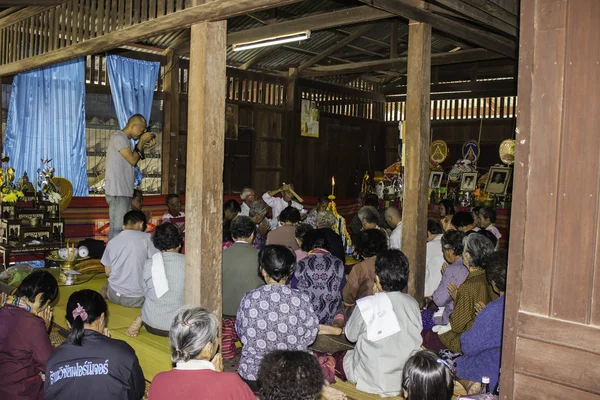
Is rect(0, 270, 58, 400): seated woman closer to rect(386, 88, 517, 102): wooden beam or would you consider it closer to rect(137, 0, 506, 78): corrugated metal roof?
rect(137, 0, 506, 78): corrugated metal roof

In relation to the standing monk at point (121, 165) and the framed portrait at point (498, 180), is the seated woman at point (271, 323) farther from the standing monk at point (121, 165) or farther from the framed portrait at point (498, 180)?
the framed portrait at point (498, 180)

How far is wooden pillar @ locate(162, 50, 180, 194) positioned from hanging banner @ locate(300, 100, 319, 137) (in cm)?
313

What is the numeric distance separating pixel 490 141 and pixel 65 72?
367 inches

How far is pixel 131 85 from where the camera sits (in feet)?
33.3

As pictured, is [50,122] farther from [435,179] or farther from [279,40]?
[435,179]

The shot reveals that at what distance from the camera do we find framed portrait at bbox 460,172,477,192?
38.6ft

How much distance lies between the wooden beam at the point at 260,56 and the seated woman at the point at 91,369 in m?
9.25

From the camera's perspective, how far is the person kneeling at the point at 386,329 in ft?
11.6

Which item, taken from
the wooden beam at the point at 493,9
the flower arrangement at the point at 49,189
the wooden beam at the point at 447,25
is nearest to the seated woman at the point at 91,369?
the wooden beam at the point at 447,25

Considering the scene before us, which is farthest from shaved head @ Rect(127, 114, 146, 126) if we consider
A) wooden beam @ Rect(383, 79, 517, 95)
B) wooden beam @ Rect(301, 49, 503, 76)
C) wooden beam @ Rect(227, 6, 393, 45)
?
wooden beam @ Rect(383, 79, 517, 95)

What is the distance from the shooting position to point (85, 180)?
378 inches

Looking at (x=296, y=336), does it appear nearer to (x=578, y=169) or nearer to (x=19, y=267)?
(x=578, y=169)

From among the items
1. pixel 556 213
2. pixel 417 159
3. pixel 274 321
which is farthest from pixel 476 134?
pixel 556 213

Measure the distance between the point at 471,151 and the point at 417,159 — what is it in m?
8.28
